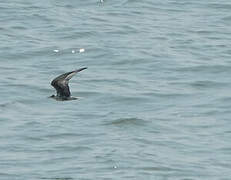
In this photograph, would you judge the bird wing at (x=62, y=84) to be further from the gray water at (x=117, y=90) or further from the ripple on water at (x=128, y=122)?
the ripple on water at (x=128, y=122)

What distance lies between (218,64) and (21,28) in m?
6.42

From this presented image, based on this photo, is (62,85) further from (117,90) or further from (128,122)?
(117,90)

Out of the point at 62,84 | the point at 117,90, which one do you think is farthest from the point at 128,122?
the point at 62,84

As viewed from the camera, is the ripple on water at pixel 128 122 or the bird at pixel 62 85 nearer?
the bird at pixel 62 85

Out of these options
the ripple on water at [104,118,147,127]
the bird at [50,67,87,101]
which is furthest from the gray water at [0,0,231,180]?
the bird at [50,67,87,101]

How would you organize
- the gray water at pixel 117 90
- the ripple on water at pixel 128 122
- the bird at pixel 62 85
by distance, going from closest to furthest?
1. the bird at pixel 62 85
2. the gray water at pixel 117 90
3. the ripple on water at pixel 128 122

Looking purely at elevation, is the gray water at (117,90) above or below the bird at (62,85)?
below

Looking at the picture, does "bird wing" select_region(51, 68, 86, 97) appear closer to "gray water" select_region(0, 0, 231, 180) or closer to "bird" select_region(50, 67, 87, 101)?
"bird" select_region(50, 67, 87, 101)

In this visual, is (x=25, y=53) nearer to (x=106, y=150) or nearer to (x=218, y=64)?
(x=218, y=64)

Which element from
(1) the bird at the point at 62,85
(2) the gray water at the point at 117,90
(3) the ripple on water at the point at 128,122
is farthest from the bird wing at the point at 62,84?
(3) the ripple on water at the point at 128,122

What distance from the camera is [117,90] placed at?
2741cm

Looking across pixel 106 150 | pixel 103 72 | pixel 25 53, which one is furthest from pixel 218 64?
pixel 106 150

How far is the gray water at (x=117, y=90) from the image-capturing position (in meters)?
22.4

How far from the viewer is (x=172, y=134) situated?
79.3 feet
